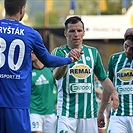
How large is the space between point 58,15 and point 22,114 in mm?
46439

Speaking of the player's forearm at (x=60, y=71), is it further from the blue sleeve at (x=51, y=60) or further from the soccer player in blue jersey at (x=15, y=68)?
the soccer player in blue jersey at (x=15, y=68)

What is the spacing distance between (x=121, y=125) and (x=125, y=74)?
71cm

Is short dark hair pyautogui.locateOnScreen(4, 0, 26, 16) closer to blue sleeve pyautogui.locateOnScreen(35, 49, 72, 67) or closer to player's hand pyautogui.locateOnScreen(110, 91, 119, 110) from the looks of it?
blue sleeve pyautogui.locateOnScreen(35, 49, 72, 67)

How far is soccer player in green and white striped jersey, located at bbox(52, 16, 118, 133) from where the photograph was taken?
7227mm

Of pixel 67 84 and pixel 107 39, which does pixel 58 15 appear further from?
pixel 67 84

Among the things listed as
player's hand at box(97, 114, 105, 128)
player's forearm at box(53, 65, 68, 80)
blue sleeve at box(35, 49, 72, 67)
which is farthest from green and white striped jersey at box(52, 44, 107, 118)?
blue sleeve at box(35, 49, 72, 67)

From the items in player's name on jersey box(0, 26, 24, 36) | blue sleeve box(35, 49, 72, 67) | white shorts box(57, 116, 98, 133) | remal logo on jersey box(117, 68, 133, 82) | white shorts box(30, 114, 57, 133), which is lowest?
white shorts box(30, 114, 57, 133)

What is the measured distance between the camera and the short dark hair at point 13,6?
17.8 ft

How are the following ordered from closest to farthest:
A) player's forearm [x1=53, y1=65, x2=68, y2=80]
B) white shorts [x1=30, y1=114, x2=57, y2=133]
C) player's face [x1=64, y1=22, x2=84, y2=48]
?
player's forearm [x1=53, y1=65, x2=68, y2=80] < player's face [x1=64, y1=22, x2=84, y2=48] < white shorts [x1=30, y1=114, x2=57, y2=133]

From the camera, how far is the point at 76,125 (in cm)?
725

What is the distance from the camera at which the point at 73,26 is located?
24.2 ft

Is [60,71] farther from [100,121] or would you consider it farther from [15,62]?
[15,62]

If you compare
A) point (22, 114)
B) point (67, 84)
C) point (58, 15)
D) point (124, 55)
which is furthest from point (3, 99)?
point (58, 15)

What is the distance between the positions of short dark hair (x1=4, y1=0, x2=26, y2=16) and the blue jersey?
9 cm
